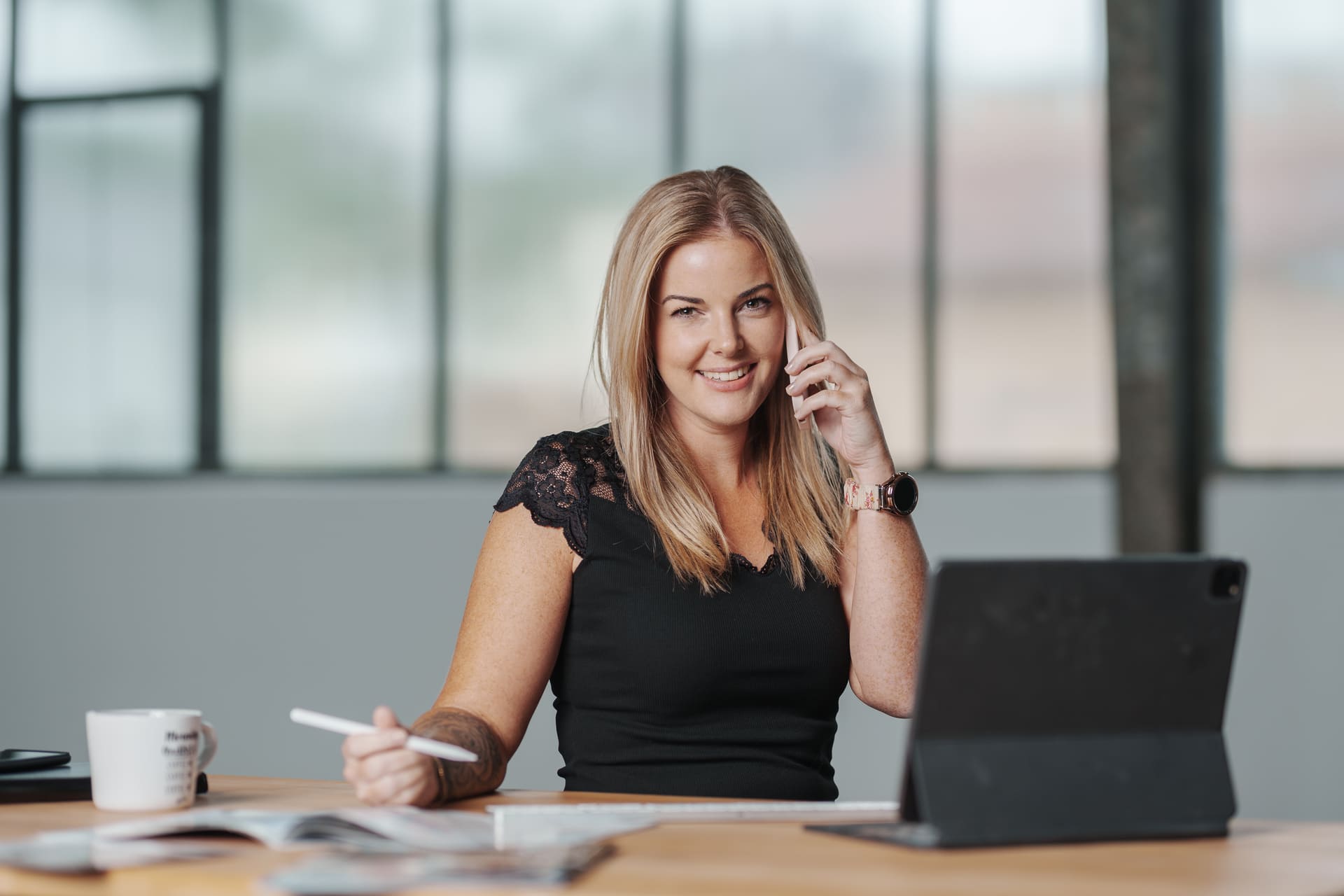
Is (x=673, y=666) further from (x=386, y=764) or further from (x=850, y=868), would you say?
(x=850, y=868)

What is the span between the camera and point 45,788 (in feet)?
5.09

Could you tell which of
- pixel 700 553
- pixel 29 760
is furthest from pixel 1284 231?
pixel 29 760

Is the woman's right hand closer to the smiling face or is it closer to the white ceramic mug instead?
the white ceramic mug

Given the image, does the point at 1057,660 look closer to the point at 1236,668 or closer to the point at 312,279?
the point at 1236,668

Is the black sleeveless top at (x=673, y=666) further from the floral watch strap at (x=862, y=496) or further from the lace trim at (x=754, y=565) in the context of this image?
the floral watch strap at (x=862, y=496)

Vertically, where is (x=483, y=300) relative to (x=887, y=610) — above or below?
above

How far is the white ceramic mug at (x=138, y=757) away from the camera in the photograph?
1468 millimetres

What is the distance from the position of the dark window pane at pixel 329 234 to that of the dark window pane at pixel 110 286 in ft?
0.65

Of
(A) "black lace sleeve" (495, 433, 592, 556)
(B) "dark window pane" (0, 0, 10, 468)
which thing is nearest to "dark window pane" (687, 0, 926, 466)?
(B) "dark window pane" (0, 0, 10, 468)

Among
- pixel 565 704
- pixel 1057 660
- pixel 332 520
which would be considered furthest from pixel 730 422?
pixel 332 520

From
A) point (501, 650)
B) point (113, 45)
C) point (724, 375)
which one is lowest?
point (501, 650)

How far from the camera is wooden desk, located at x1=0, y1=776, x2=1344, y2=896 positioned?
44.2 inches

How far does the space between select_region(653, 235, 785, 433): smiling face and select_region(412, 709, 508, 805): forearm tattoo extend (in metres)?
0.56

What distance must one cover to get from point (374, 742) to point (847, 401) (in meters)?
0.81
